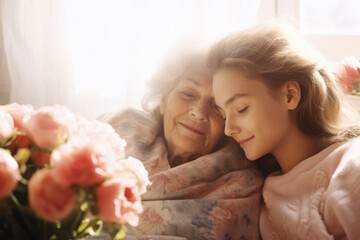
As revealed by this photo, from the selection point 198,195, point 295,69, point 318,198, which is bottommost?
point 198,195

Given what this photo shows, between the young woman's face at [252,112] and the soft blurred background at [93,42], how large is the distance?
372 mm

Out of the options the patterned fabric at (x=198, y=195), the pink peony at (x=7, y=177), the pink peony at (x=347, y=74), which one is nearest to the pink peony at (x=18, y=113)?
the pink peony at (x=7, y=177)

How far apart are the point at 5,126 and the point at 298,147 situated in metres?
0.83

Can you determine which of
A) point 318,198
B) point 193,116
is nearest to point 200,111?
point 193,116

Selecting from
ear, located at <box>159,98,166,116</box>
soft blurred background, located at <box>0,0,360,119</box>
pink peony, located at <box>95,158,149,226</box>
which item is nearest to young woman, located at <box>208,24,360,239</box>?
ear, located at <box>159,98,166,116</box>

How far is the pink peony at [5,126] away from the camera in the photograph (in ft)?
2.22

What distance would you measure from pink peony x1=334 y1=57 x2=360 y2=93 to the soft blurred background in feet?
1.12

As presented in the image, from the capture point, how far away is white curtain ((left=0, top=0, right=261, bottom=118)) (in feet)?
5.20

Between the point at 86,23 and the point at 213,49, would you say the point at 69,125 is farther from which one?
the point at 86,23

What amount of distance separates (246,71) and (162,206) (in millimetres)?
433

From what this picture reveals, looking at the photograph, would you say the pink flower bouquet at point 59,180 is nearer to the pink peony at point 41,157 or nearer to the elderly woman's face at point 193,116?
the pink peony at point 41,157

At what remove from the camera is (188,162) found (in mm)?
1265

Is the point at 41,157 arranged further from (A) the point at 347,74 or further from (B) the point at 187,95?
(A) the point at 347,74

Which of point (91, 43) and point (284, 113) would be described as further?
→ point (91, 43)
